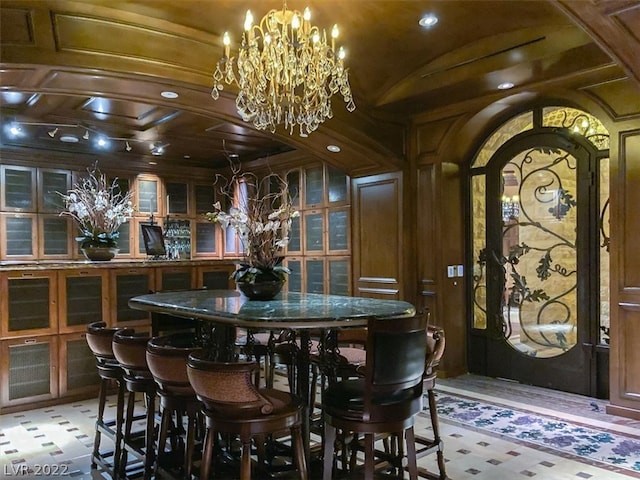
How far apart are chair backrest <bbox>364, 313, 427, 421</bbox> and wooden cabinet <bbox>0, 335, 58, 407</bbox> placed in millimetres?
3473

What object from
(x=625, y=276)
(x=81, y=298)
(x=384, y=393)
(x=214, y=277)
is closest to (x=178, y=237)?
(x=214, y=277)

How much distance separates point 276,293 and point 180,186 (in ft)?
17.7

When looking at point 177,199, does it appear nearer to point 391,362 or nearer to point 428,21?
point 428,21

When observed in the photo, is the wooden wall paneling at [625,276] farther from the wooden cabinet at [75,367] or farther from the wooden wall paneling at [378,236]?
the wooden cabinet at [75,367]

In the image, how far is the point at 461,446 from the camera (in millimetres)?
3613

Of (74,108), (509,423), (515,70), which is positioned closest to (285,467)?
(509,423)

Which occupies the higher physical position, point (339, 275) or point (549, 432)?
point (339, 275)

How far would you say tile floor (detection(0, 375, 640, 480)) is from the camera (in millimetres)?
3205

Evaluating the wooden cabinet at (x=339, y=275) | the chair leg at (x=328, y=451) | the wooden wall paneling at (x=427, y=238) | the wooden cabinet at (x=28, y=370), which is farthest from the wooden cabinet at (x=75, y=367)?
the wooden wall paneling at (x=427, y=238)

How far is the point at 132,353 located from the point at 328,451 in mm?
1259

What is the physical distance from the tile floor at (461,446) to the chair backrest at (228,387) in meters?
1.45

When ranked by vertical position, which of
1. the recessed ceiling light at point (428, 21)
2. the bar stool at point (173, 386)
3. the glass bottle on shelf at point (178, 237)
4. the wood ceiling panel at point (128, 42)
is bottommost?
the bar stool at point (173, 386)

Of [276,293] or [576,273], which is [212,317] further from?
[576,273]

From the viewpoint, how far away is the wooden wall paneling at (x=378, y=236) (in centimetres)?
562
